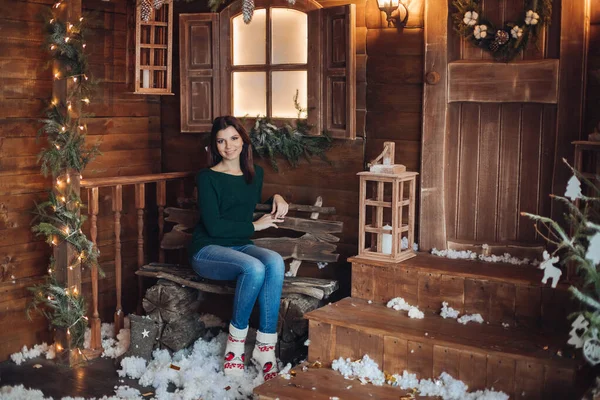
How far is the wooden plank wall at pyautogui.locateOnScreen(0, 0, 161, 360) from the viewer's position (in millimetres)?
4750

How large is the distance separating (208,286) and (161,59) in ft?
5.29

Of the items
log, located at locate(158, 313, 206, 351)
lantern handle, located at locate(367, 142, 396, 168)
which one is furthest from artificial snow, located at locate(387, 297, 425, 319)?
log, located at locate(158, 313, 206, 351)

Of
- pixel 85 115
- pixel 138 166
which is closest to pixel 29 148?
pixel 85 115

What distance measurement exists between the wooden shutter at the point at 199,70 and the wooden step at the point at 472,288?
154 centimetres

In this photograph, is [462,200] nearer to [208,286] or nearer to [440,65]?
[440,65]

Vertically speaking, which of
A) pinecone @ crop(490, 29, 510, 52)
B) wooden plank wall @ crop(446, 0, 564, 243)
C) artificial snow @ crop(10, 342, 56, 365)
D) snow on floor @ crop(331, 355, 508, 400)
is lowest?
artificial snow @ crop(10, 342, 56, 365)

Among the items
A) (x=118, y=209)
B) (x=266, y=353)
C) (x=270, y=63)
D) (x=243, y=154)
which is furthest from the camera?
(x=270, y=63)

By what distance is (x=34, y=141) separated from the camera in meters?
4.88

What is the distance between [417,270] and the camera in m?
4.22

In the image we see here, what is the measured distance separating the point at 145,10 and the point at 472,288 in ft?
8.63

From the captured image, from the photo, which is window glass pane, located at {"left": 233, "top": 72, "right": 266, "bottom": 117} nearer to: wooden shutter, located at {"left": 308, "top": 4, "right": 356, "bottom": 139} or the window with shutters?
the window with shutters

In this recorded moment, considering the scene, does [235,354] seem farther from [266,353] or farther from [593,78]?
[593,78]

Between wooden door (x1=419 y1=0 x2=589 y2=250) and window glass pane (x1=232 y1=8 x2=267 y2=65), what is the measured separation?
1117 millimetres

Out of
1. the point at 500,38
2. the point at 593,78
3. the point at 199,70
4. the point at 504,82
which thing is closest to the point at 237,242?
the point at 199,70
